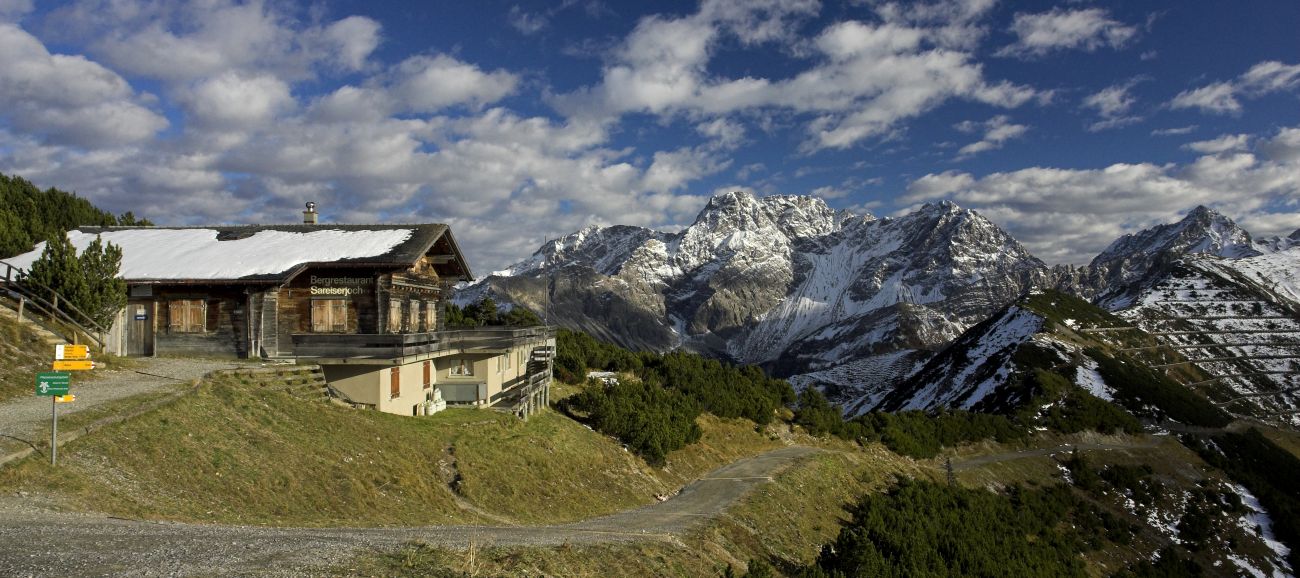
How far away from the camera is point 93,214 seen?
59.9 metres

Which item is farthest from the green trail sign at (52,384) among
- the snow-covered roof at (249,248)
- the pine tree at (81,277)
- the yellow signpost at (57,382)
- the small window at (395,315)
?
the small window at (395,315)

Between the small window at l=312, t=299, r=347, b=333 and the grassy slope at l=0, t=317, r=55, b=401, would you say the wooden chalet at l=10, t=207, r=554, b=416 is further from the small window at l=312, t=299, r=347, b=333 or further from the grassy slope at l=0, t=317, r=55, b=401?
the grassy slope at l=0, t=317, r=55, b=401

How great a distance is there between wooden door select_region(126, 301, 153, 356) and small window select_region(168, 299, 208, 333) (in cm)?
104

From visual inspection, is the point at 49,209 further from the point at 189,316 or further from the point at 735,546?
the point at 735,546

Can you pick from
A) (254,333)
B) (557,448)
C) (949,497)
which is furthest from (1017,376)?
(254,333)

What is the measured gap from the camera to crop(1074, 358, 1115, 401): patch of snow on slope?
95625 millimetres

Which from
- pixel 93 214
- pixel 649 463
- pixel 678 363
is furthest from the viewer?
pixel 93 214

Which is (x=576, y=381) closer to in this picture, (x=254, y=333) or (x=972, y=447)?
(x=254, y=333)

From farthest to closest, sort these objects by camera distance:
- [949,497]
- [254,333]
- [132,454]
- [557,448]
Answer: [949,497], [254,333], [557,448], [132,454]

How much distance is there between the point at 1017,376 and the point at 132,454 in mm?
106799

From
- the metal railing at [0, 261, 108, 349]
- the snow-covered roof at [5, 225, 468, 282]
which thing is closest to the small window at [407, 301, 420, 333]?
the snow-covered roof at [5, 225, 468, 282]

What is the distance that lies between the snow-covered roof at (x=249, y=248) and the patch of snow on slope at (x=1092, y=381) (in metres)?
93.6

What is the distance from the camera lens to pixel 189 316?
110 feet

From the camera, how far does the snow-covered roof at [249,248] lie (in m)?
33.2
